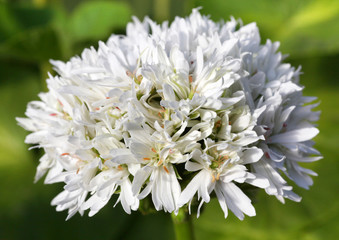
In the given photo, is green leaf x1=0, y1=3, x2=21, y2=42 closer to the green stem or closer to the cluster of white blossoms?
the cluster of white blossoms

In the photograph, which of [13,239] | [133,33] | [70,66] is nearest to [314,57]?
[133,33]

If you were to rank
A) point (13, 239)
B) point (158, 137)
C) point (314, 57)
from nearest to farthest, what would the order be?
point (158, 137) → point (13, 239) → point (314, 57)

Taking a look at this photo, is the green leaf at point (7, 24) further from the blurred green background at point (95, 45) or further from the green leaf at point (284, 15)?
the green leaf at point (284, 15)

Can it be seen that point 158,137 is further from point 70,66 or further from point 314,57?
point 314,57

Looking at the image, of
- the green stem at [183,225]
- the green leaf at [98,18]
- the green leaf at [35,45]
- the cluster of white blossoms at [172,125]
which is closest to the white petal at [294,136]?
the cluster of white blossoms at [172,125]

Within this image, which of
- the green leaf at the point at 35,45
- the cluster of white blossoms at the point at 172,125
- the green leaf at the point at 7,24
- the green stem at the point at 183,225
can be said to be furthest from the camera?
the green leaf at the point at 7,24

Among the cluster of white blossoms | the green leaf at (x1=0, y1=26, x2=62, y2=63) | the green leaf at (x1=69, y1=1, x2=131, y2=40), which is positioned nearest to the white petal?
the cluster of white blossoms

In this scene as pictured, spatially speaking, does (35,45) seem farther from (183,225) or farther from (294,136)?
(294,136)
